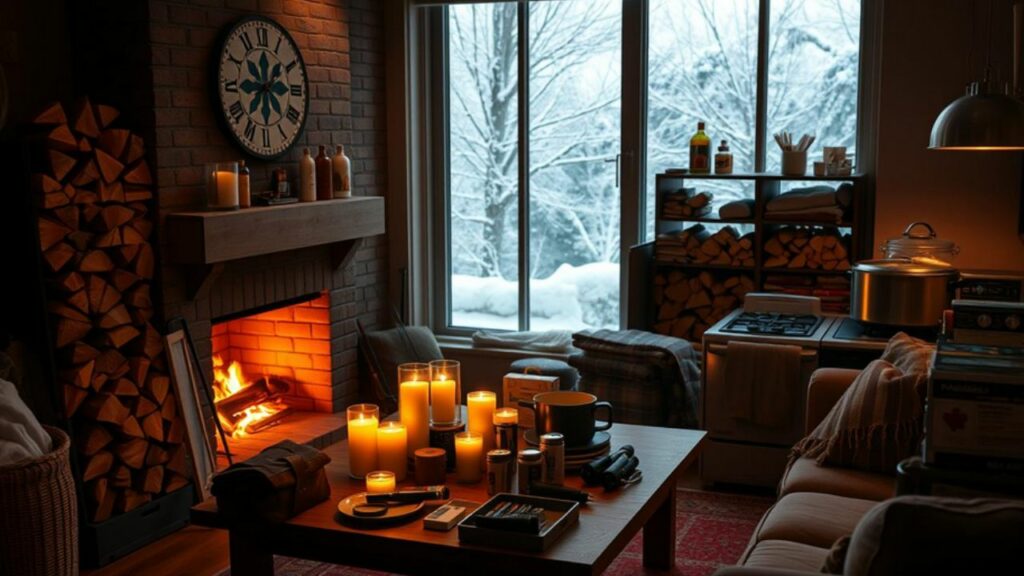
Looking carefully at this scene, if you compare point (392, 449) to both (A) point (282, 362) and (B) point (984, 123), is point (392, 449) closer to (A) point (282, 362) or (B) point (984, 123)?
(B) point (984, 123)

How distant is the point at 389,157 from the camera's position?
5578 millimetres

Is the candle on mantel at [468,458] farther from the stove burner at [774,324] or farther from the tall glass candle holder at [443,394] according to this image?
the stove burner at [774,324]

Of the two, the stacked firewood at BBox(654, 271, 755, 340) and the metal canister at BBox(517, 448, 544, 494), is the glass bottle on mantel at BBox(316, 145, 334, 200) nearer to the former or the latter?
the stacked firewood at BBox(654, 271, 755, 340)

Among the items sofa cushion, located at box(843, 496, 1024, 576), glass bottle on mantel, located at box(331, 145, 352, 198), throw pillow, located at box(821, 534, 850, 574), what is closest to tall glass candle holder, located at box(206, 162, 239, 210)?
glass bottle on mantel, located at box(331, 145, 352, 198)

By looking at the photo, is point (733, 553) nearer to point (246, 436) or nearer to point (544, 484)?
point (544, 484)

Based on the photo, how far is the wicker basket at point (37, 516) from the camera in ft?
10.4

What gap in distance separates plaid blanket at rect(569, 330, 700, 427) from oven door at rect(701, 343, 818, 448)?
19 centimetres

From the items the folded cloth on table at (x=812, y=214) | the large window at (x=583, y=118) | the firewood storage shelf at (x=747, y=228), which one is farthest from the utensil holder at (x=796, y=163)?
the large window at (x=583, y=118)

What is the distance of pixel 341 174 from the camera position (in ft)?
15.9

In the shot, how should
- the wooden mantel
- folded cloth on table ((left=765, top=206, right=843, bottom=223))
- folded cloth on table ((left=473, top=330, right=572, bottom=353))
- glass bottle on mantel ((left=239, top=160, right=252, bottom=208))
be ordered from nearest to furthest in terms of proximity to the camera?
the wooden mantel, glass bottle on mantel ((left=239, top=160, right=252, bottom=208)), folded cloth on table ((left=765, top=206, right=843, bottom=223)), folded cloth on table ((left=473, top=330, right=572, bottom=353))

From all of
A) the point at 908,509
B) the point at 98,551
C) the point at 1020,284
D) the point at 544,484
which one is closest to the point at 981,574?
the point at 908,509

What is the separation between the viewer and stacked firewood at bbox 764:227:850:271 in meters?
4.74

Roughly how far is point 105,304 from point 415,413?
4.29 feet

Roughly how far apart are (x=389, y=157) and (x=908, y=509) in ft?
13.5
